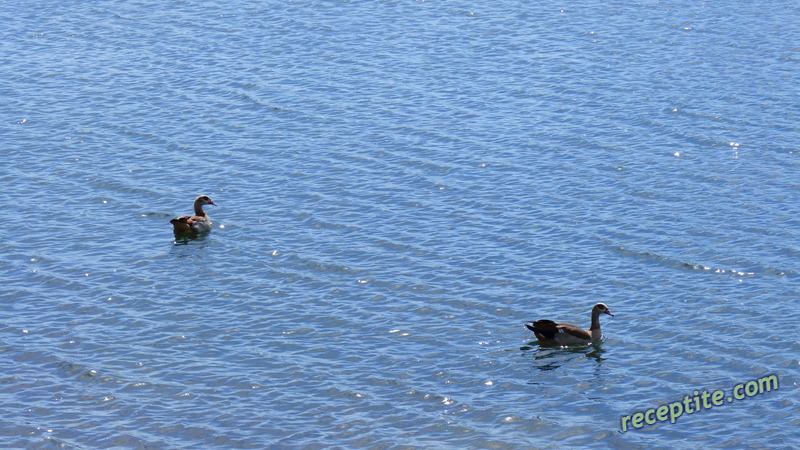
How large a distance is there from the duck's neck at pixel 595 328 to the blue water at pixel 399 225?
38 centimetres

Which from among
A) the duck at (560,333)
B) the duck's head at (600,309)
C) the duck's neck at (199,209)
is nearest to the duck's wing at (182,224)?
the duck's neck at (199,209)

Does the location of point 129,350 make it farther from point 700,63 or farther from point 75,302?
point 700,63

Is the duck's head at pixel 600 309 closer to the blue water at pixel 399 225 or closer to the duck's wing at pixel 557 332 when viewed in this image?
the blue water at pixel 399 225

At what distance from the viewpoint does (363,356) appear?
27.3m

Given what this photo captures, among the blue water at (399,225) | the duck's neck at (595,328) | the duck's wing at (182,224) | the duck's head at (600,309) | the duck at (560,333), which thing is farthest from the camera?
the duck's wing at (182,224)

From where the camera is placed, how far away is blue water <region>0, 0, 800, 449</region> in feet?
82.8

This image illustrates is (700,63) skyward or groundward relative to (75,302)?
skyward

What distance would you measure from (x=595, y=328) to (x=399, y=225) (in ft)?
27.8

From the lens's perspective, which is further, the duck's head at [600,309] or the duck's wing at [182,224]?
the duck's wing at [182,224]

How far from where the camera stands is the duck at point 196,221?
111 feet

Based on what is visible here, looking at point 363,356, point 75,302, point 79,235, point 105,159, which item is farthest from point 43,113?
point 363,356

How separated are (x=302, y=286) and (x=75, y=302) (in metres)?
5.93

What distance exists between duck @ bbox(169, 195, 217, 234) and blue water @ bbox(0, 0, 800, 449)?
40cm

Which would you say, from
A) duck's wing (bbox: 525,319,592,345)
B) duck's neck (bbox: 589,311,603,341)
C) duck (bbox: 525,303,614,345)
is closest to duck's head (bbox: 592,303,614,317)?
duck's neck (bbox: 589,311,603,341)
